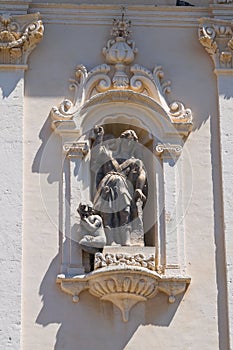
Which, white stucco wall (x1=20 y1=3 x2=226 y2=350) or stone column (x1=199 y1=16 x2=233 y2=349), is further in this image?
stone column (x1=199 y1=16 x2=233 y2=349)

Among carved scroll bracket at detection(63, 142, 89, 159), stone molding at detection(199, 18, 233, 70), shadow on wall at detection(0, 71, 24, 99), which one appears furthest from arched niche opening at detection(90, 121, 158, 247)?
stone molding at detection(199, 18, 233, 70)

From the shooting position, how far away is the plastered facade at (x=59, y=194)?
1595cm

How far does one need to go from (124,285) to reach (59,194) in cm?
120

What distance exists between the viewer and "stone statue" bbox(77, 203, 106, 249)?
16109 millimetres

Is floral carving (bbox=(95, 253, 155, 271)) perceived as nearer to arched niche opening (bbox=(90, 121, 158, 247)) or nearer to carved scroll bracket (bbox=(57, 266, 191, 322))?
carved scroll bracket (bbox=(57, 266, 191, 322))

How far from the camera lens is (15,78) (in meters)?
16.9

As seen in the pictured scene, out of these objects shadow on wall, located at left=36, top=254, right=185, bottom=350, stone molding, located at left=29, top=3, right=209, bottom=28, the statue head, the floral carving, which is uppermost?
stone molding, located at left=29, top=3, right=209, bottom=28

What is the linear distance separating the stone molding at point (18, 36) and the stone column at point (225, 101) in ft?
5.48

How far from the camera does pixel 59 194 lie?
54.1 ft

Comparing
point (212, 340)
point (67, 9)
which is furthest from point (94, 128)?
point (212, 340)

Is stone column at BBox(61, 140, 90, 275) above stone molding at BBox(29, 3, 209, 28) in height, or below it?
below

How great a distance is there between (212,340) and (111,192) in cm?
174

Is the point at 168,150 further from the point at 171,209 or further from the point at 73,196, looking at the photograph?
the point at 73,196

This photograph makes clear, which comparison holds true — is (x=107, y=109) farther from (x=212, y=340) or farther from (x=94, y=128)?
(x=212, y=340)
